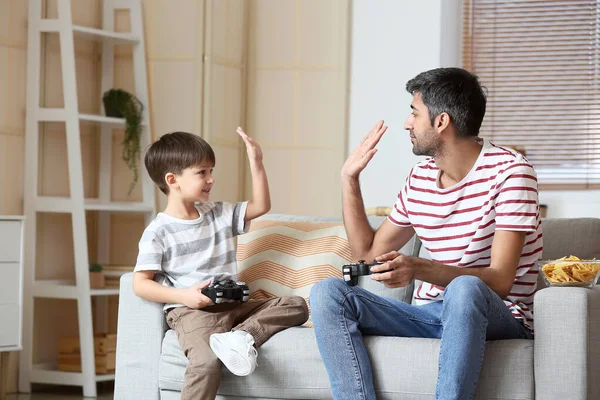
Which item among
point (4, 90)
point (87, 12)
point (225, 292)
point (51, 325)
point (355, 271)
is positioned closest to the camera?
point (355, 271)

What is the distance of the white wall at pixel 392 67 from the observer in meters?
4.64

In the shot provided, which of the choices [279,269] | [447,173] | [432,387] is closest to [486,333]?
[432,387]

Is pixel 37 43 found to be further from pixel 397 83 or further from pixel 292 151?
pixel 397 83

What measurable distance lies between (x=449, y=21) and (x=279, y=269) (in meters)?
2.26

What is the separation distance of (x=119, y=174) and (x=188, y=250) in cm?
178

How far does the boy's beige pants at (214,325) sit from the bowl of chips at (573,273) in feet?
2.55

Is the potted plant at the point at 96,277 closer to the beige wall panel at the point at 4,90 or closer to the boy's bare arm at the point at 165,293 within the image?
the beige wall panel at the point at 4,90

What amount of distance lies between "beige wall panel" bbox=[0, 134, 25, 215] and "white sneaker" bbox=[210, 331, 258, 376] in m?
1.93

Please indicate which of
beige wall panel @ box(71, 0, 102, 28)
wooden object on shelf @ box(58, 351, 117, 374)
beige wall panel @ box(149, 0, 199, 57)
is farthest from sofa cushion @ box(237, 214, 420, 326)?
beige wall panel @ box(71, 0, 102, 28)

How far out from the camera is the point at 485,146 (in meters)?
2.52

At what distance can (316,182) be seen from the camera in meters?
4.81

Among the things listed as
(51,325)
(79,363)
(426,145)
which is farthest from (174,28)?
(426,145)

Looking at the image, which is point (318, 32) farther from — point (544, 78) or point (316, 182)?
point (544, 78)

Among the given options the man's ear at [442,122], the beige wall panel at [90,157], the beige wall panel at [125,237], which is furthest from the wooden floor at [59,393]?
the man's ear at [442,122]
